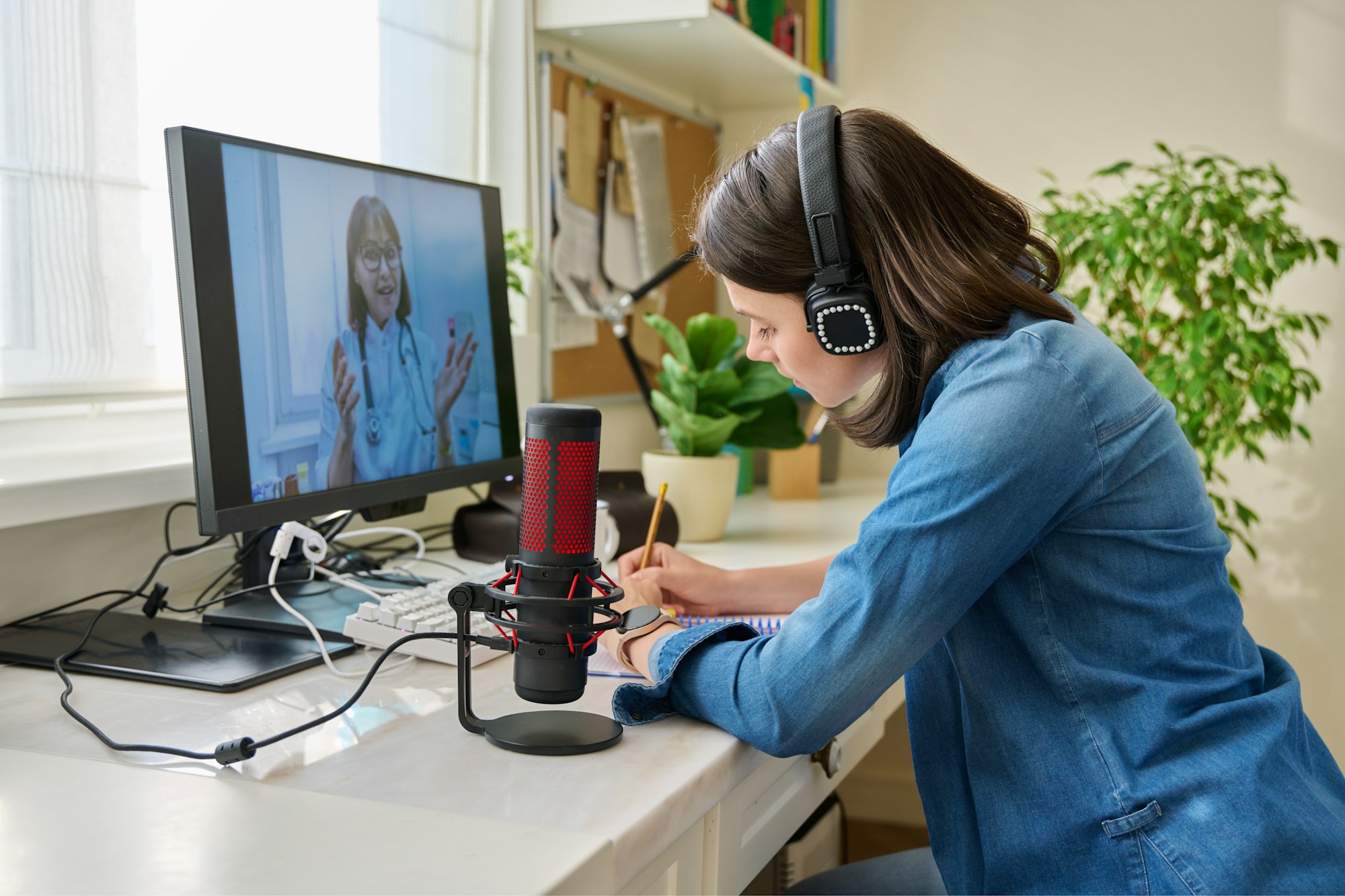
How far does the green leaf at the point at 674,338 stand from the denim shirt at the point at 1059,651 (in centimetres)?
86

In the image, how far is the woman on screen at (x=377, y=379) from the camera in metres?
1.06

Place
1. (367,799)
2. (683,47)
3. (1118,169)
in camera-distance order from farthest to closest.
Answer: (1118,169)
(683,47)
(367,799)

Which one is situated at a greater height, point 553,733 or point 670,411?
point 670,411

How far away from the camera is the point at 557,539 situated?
728 millimetres

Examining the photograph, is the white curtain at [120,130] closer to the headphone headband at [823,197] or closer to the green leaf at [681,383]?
the green leaf at [681,383]

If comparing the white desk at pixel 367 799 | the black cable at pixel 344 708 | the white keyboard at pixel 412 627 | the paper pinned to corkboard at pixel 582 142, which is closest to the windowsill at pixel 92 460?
the white desk at pixel 367 799

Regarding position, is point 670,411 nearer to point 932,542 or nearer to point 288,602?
point 288,602

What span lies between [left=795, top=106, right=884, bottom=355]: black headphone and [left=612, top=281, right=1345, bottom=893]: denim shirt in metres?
0.08

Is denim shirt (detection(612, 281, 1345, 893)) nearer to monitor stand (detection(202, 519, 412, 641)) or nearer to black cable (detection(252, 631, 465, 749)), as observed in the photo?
black cable (detection(252, 631, 465, 749))

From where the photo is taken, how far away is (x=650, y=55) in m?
2.06

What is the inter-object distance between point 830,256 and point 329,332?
1.59 feet

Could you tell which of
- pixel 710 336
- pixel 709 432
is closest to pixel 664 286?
pixel 710 336

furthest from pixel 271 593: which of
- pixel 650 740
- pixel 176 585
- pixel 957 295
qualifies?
pixel 957 295

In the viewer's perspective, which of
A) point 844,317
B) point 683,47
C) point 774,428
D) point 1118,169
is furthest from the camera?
point 1118,169
